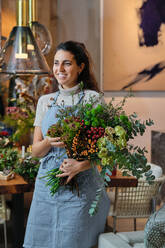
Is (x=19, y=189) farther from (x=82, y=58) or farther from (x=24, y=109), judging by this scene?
(x=24, y=109)

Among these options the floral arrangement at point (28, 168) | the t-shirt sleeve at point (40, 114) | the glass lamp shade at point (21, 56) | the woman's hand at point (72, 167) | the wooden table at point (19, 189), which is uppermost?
the glass lamp shade at point (21, 56)

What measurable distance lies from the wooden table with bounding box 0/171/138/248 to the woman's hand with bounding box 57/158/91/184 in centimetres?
80

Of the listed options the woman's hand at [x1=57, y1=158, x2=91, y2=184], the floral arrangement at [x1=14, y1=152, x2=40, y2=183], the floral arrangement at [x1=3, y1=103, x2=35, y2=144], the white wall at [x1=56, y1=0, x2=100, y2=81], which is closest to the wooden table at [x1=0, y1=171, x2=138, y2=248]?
the floral arrangement at [x1=14, y1=152, x2=40, y2=183]

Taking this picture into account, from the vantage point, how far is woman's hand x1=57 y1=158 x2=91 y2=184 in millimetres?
2160

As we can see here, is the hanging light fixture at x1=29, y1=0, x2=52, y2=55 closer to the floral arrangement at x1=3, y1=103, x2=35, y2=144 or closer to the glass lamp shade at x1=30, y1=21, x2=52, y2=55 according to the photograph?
the glass lamp shade at x1=30, y1=21, x2=52, y2=55

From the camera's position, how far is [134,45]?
5.10m

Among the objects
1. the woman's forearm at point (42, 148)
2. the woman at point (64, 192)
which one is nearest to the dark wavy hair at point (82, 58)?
the woman at point (64, 192)

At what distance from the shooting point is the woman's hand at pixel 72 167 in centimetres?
216

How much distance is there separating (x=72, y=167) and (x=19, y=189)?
0.88m

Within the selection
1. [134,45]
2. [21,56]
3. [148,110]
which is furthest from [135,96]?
[21,56]

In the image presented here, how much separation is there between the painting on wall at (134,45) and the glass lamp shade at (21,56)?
5.39ft

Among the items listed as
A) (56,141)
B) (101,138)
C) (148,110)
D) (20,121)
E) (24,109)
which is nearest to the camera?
(101,138)

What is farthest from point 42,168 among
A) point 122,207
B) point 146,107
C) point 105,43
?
point 105,43

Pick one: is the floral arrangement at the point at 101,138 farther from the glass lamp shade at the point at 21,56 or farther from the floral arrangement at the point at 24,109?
the floral arrangement at the point at 24,109
